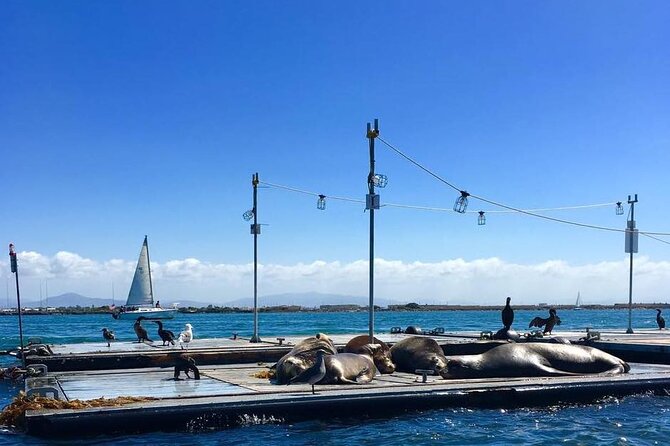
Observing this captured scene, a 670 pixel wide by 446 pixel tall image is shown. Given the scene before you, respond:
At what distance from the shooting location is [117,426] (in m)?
13.8

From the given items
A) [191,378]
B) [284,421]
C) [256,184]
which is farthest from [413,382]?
[256,184]

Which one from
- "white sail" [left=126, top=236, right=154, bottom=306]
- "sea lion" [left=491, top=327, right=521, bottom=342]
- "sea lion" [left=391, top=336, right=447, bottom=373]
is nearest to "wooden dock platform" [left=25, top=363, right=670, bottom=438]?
"sea lion" [left=391, top=336, right=447, bottom=373]

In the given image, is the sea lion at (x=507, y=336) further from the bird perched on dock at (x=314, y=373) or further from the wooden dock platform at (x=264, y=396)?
the bird perched on dock at (x=314, y=373)

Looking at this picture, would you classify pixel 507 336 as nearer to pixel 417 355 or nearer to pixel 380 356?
pixel 417 355

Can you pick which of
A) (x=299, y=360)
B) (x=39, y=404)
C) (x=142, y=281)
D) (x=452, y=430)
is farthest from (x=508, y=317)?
(x=142, y=281)

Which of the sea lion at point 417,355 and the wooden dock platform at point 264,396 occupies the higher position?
the sea lion at point 417,355

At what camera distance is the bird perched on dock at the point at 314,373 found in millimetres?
17234

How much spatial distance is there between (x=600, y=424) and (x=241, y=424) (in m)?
7.16

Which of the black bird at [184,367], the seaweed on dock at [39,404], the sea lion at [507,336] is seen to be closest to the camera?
the seaweed on dock at [39,404]

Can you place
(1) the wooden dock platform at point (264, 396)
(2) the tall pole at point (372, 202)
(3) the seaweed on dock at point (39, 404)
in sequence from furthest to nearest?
(2) the tall pole at point (372, 202) < (3) the seaweed on dock at point (39, 404) < (1) the wooden dock platform at point (264, 396)

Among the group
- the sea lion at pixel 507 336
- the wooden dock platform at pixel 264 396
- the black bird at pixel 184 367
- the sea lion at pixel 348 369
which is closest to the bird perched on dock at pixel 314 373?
the sea lion at pixel 348 369

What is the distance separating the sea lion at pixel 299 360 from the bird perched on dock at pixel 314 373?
0.10 meters

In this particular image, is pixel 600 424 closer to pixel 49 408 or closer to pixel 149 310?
pixel 49 408

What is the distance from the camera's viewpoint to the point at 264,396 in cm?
1541
